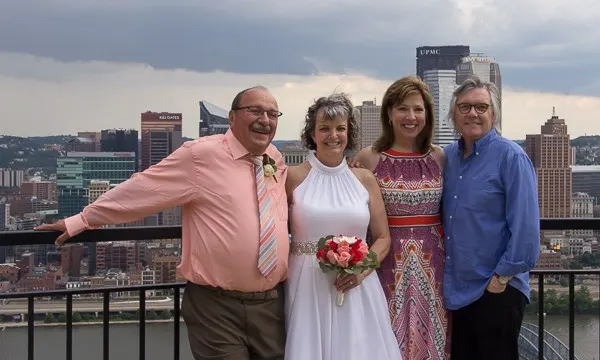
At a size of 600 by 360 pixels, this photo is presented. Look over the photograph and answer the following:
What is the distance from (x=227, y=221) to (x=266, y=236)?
0.18 metres

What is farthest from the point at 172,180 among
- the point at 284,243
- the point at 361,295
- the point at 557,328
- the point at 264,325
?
the point at 557,328

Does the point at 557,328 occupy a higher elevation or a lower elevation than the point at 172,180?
lower

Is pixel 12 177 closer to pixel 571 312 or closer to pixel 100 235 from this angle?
pixel 100 235

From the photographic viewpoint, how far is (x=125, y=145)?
12.0m

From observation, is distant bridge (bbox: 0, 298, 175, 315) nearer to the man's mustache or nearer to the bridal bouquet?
the bridal bouquet

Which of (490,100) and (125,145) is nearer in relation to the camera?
(490,100)

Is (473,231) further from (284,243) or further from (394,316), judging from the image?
(284,243)

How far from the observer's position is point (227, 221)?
304 cm

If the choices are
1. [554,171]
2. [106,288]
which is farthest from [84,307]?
[554,171]

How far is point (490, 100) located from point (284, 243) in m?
1.26

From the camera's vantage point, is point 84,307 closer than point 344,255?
No

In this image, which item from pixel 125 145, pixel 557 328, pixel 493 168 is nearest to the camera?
pixel 493 168

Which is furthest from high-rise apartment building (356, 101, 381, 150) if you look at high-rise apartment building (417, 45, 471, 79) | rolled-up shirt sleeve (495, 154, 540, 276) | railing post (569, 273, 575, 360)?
high-rise apartment building (417, 45, 471, 79)

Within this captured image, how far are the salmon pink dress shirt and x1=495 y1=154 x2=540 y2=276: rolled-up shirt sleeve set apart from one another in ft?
3.47
